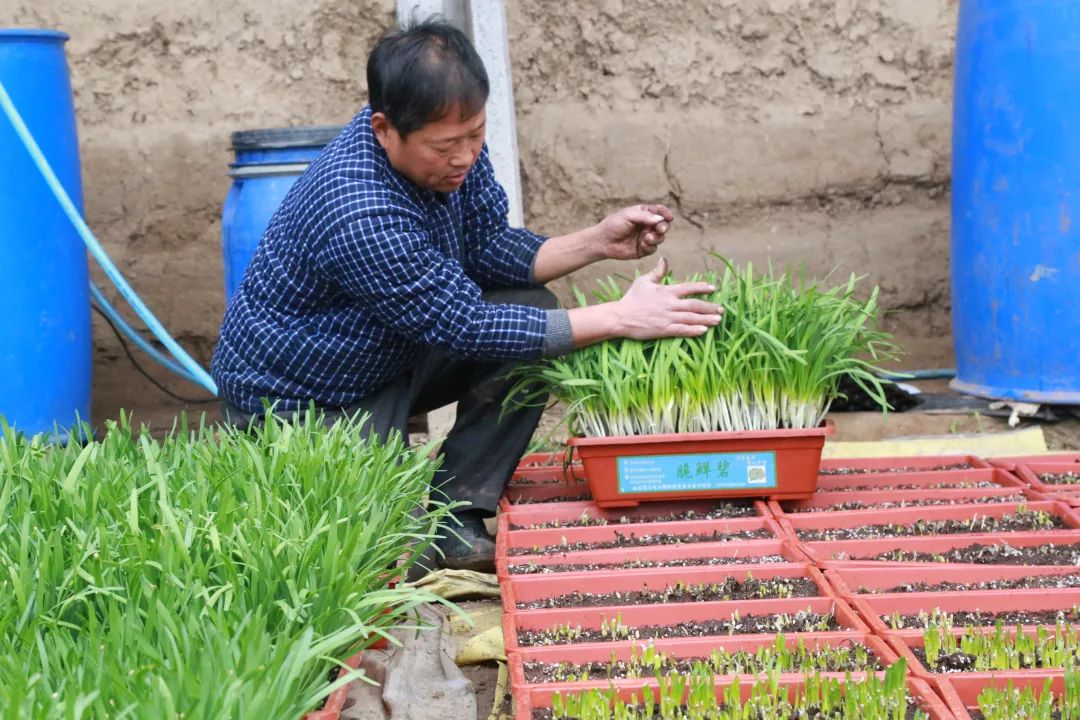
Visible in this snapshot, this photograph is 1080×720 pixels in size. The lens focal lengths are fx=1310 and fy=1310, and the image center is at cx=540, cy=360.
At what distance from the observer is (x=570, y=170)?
4.05 m

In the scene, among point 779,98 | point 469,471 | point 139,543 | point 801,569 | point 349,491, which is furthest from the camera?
point 779,98

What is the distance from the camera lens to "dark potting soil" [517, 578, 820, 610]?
7.29 feet

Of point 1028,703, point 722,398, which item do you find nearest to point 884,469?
point 722,398

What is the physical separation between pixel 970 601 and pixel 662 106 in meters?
2.26

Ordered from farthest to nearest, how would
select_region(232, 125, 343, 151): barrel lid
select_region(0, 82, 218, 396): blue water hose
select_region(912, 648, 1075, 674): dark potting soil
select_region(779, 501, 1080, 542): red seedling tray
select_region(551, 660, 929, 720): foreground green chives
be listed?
select_region(232, 125, 343, 151): barrel lid, select_region(0, 82, 218, 396): blue water hose, select_region(779, 501, 1080, 542): red seedling tray, select_region(912, 648, 1075, 674): dark potting soil, select_region(551, 660, 929, 720): foreground green chives

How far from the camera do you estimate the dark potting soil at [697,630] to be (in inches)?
81.4

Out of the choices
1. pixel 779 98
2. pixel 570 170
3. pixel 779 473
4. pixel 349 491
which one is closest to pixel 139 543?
pixel 349 491

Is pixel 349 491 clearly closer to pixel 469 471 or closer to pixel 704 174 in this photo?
pixel 469 471

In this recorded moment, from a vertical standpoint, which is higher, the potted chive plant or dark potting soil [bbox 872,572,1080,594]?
the potted chive plant

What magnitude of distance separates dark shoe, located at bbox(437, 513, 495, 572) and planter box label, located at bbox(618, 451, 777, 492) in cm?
37

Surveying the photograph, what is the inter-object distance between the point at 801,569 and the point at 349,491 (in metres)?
0.81

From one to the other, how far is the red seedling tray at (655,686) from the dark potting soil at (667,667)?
0.26 feet

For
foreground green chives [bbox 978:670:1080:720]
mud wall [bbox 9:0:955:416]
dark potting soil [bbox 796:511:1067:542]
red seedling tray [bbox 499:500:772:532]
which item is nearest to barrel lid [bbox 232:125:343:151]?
mud wall [bbox 9:0:955:416]

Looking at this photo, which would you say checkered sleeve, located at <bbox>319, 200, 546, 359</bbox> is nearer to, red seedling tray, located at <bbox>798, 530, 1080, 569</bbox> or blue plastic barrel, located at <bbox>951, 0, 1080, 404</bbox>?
red seedling tray, located at <bbox>798, 530, 1080, 569</bbox>
